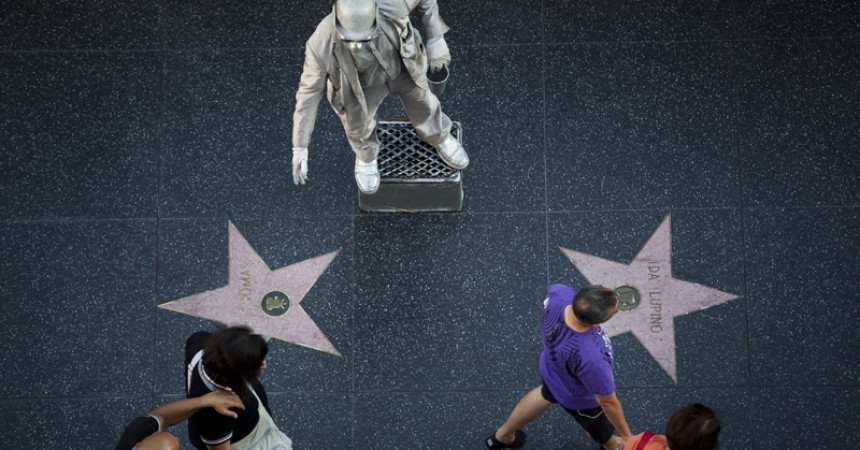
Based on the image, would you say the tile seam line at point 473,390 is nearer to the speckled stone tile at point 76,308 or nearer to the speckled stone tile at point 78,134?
the speckled stone tile at point 76,308

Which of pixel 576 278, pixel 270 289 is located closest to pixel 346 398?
pixel 270 289

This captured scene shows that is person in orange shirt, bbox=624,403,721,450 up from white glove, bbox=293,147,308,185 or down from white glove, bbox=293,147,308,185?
down

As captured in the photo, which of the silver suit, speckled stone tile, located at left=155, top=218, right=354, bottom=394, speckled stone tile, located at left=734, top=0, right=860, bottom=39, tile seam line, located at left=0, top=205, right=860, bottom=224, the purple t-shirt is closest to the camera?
the silver suit

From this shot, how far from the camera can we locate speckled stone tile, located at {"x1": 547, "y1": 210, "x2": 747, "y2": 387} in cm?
451

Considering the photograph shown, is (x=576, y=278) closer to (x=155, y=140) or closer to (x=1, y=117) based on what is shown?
(x=155, y=140)

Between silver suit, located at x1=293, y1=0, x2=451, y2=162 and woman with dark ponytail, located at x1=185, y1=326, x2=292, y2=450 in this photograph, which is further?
silver suit, located at x1=293, y1=0, x2=451, y2=162

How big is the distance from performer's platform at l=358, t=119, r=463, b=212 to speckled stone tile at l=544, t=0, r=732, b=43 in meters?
0.92

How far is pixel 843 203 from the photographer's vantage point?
4.67 meters

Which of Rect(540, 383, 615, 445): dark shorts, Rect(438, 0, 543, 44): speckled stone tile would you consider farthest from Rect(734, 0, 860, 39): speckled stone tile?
Rect(540, 383, 615, 445): dark shorts

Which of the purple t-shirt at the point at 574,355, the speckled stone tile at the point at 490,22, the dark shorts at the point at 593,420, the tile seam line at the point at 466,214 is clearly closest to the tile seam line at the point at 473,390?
the dark shorts at the point at 593,420

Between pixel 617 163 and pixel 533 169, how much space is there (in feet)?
1.47

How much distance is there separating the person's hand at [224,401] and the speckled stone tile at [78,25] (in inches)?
97.8

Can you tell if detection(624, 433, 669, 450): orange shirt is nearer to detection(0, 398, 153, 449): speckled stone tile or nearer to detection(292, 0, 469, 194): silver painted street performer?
detection(292, 0, 469, 194): silver painted street performer

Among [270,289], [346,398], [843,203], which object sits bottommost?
[346,398]
